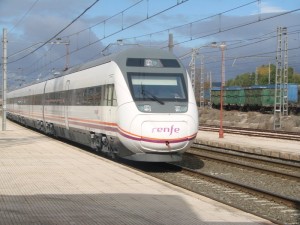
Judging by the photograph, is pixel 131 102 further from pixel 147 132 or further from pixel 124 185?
pixel 124 185

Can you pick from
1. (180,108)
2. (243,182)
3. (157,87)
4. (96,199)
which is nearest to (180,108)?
(180,108)

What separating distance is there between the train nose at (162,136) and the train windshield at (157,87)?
0.73 m

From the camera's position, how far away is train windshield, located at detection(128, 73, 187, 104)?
1299 centimetres

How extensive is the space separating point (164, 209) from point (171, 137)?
15.4ft

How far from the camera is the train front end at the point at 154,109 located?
12429mm

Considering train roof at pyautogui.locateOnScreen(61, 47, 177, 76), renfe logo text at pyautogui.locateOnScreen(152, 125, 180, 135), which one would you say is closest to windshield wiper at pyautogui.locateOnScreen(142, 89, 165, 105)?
renfe logo text at pyautogui.locateOnScreen(152, 125, 180, 135)

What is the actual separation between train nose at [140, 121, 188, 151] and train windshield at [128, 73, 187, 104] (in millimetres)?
734

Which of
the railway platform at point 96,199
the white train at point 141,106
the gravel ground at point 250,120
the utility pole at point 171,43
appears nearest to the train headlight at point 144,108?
the white train at point 141,106

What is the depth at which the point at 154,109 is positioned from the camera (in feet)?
41.5

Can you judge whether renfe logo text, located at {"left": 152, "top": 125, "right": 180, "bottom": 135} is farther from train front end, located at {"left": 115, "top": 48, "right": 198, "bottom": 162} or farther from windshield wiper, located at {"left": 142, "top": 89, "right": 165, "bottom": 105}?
windshield wiper, located at {"left": 142, "top": 89, "right": 165, "bottom": 105}

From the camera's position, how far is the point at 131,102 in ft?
41.9

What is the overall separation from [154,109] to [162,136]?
76cm

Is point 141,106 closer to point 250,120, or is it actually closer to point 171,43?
point 171,43

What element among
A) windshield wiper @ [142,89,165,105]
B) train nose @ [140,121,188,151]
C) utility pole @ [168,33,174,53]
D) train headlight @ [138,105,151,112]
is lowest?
train nose @ [140,121,188,151]
